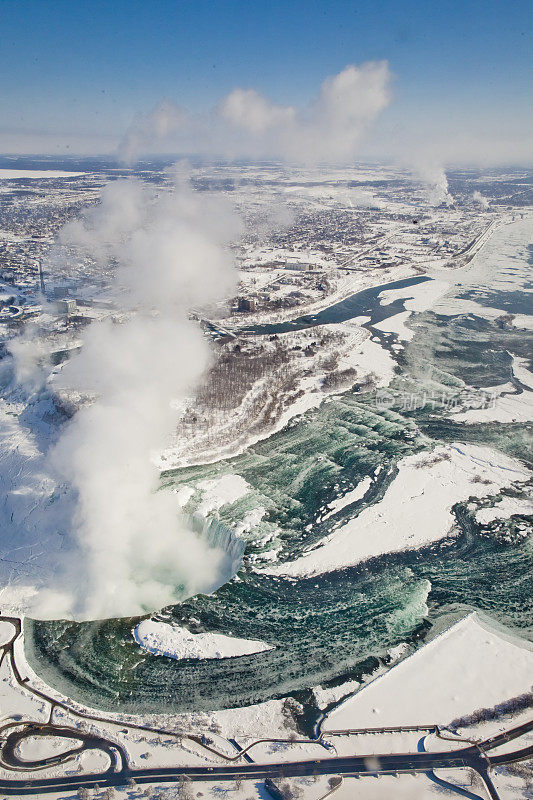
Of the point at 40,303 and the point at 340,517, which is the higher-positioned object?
the point at 40,303

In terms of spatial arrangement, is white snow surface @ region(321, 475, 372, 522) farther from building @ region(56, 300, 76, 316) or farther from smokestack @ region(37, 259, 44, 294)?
smokestack @ region(37, 259, 44, 294)

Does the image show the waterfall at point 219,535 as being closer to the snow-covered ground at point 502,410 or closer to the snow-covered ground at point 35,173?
the snow-covered ground at point 502,410

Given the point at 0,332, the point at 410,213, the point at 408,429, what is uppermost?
the point at 410,213

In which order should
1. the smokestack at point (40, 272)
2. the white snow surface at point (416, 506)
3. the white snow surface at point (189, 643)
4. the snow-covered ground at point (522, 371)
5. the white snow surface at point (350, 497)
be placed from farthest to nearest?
the smokestack at point (40, 272) → the snow-covered ground at point (522, 371) → the white snow surface at point (350, 497) → the white snow surface at point (416, 506) → the white snow surface at point (189, 643)

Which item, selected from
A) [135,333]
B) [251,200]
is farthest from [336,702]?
[251,200]

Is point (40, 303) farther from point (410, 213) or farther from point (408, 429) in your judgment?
point (410, 213)

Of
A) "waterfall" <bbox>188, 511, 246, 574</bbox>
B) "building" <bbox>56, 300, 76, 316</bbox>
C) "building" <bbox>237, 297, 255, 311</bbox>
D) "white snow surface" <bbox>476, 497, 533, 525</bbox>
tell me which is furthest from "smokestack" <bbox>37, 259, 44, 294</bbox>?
"white snow surface" <bbox>476, 497, 533, 525</bbox>

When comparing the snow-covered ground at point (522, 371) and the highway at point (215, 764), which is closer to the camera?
the highway at point (215, 764)

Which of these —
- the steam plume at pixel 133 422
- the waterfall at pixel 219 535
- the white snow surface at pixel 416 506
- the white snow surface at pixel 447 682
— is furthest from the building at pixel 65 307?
the white snow surface at pixel 447 682
